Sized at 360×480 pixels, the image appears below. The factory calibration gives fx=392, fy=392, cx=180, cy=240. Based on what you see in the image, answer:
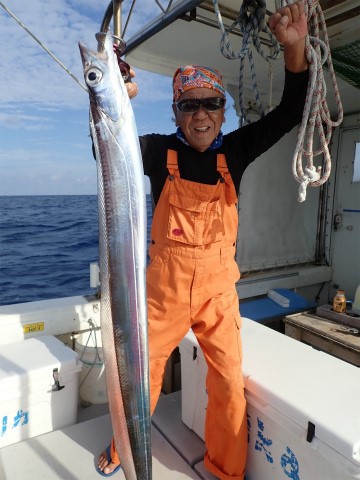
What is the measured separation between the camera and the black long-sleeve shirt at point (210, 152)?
229 cm

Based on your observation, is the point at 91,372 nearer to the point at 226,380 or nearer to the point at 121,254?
the point at 226,380

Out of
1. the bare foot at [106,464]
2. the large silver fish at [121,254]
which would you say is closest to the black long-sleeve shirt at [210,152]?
the large silver fish at [121,254]

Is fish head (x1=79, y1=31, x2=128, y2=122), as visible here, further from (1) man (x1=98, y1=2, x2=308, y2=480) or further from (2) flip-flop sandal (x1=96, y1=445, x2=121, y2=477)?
(2) flip-flop sandal (x1=96, y1=445, x2=121, y2=477)

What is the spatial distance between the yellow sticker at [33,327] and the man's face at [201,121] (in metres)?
2.03

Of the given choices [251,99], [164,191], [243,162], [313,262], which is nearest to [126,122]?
[164,191]

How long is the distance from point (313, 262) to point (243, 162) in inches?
170

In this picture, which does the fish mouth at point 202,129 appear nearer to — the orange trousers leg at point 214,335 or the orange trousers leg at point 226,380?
the orange trousers leg at point 214,335

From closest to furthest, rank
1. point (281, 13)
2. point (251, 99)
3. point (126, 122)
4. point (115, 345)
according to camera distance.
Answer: point (126, 122), point (115, 345), point (281, 13), point (251, 99)

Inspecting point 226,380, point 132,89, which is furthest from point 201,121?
point 226,380

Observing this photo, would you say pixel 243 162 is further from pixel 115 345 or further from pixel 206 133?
pixel 115 345

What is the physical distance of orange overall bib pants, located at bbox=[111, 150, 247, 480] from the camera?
2.23 meters

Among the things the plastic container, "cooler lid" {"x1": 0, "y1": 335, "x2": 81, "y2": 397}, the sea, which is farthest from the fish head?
the sea

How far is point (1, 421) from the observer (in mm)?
2621

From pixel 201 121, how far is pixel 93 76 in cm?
97
